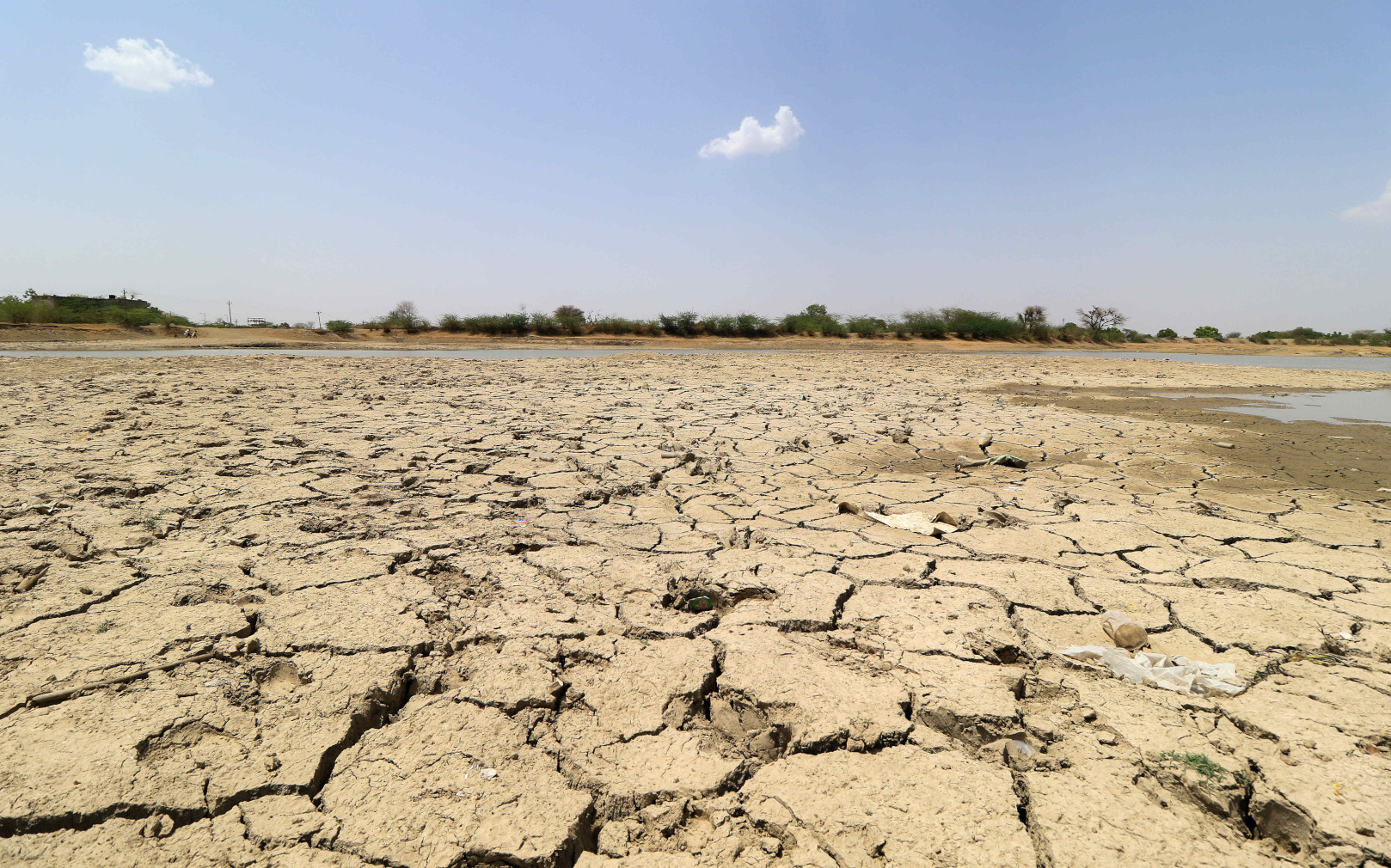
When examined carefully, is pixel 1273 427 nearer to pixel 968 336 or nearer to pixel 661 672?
pixel 661 672

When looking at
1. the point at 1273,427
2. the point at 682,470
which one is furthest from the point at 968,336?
the point at 682,470

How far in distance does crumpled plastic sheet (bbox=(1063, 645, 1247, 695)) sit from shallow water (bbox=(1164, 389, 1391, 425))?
6.86 m

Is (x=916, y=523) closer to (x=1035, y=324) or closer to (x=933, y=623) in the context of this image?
(x=933, y=623)

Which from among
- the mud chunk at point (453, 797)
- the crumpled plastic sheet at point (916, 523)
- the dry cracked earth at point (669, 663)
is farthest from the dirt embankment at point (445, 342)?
the mud chunk at point (453, 797)

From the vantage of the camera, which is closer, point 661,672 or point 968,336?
point 661,672

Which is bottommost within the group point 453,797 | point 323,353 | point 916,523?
point 453,797

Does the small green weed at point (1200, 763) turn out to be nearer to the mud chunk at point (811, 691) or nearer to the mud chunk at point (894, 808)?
the mud chunk at point (894, 808)

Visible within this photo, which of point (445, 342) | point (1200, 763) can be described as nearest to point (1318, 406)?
point (1200, 763)

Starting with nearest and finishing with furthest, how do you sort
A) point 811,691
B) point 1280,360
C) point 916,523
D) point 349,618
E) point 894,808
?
point 894,808 → point 811,691 → point 349,618 → point 916,523 → point 1280,360

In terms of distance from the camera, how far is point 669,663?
180 centimetres

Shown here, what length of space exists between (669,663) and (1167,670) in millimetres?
1376

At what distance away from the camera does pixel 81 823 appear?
1.21m

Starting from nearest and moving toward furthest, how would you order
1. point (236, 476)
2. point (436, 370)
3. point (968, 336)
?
point (236, 476)
point (436, 370)
point (968, 336)

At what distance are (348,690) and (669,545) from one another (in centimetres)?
134
